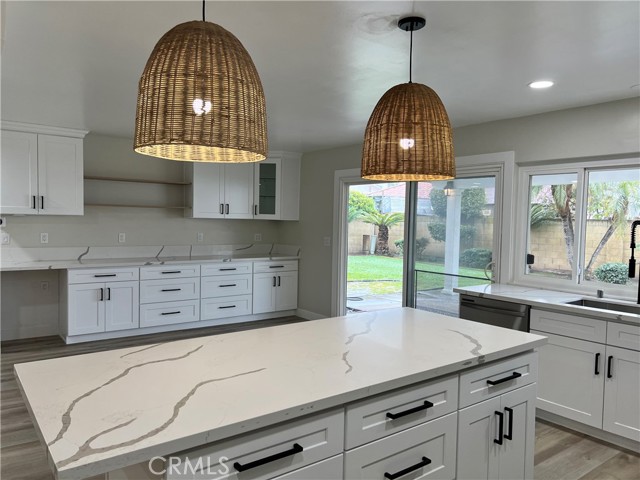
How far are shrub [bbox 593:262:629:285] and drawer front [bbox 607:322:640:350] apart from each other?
690 mm

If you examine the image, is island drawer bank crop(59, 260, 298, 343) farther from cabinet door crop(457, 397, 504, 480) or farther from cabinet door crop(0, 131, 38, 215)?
cabinet door crop(457, 397, 504, 480)

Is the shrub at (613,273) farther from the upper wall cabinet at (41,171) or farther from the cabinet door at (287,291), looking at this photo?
the upper wall cabinet at (41,171)

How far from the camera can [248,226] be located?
6.46 m

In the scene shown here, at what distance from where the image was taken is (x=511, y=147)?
3.86 metres

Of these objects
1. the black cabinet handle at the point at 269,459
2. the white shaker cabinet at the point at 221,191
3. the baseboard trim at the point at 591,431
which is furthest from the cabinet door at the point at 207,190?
the black cabinet handle at the point at 269,459

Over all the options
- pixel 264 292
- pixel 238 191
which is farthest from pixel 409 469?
pixel 238 191

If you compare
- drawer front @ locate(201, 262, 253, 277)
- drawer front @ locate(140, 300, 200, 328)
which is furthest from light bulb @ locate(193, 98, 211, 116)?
drawer front @ locate(201, 262, 253, 277)

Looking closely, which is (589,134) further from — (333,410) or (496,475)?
(333,410)

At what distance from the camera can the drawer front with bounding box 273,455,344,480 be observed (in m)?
1.28

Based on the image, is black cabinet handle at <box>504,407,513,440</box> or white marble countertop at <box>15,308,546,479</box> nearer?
white marble countertop at <box>15,308,546,479</box>

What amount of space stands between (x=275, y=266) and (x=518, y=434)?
4.33m

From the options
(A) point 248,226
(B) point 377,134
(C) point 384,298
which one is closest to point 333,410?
(B) point 377,134

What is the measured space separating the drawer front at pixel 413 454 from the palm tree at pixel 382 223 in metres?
3.49

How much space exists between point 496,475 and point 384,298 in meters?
3.40
